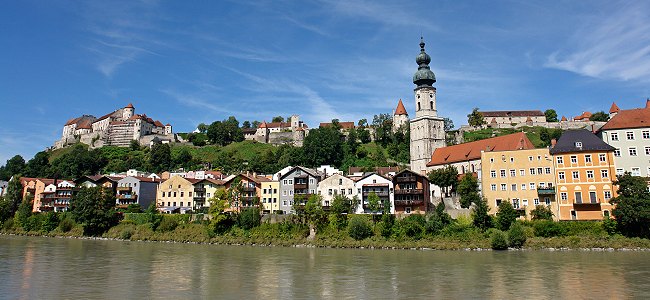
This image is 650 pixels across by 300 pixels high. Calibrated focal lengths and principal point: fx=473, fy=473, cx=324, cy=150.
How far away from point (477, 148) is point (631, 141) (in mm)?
21543

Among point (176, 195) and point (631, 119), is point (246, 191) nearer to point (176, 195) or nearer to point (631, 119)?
point (176, 195)

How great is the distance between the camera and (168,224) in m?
60.3

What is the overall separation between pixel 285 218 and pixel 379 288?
3077cm

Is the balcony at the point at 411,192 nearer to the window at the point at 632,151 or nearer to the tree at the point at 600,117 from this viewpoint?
the window at the point at 632,151

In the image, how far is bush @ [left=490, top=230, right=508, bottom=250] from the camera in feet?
144

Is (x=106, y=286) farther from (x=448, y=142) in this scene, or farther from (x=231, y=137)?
(x=231, y=137)

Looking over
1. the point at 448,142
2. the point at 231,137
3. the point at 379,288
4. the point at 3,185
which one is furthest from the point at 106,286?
the point at 231,137

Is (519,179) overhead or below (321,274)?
overhead

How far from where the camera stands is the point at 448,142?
390ft

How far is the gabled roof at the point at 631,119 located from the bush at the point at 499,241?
20.0 meters

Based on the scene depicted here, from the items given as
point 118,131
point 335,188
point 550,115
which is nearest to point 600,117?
point 550,115

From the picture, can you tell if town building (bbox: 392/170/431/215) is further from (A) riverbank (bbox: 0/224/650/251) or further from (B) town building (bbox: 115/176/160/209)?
(B) town building (bbox: 115/176/160/209)

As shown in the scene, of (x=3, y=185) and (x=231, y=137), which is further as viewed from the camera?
(x=231, y=137)

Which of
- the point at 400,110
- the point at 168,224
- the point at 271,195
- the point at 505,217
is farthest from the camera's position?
the point at 400,110
